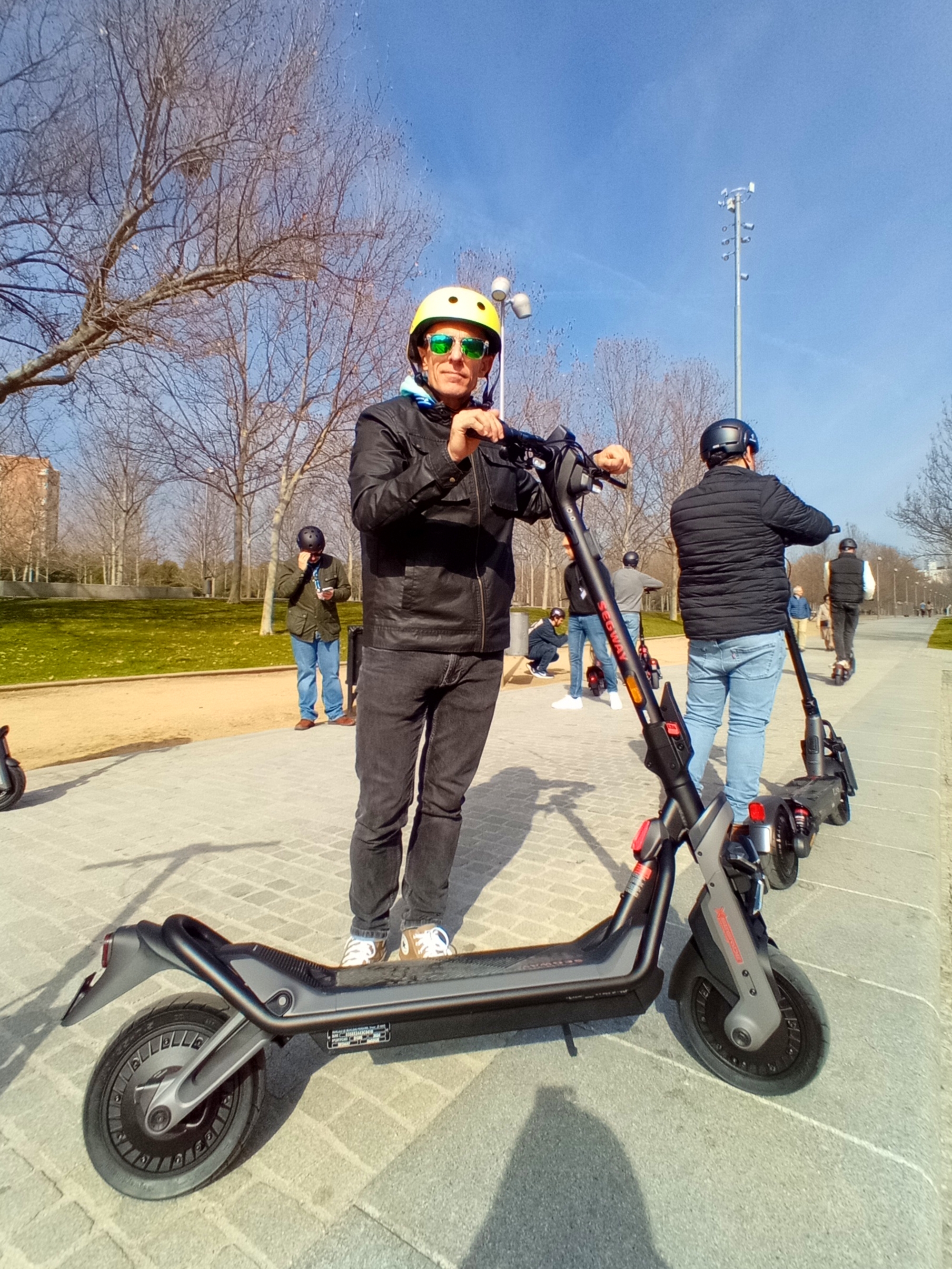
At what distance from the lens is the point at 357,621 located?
21.5m

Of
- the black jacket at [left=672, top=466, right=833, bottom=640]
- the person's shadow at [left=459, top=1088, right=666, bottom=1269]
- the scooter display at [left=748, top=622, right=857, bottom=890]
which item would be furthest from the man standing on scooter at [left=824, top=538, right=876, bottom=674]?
the person's shadow at [left=459, top=1088, right=666, bottom=1269]

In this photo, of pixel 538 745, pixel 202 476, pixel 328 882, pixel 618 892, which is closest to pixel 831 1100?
pixel 618 892

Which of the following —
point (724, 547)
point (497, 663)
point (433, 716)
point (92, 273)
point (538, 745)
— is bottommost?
point (538, 745)

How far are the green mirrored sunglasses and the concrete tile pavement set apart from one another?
219 cm

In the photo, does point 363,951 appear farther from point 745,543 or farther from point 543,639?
point 543,639

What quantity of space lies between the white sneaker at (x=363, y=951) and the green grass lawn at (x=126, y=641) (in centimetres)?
1022

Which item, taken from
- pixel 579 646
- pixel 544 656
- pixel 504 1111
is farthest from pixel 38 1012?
pixel 544 656

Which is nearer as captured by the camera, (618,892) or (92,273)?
(618,892)

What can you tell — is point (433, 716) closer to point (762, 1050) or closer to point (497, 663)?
point (497, 663)

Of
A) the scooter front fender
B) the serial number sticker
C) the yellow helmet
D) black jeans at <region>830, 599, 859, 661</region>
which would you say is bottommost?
the serial number sticker

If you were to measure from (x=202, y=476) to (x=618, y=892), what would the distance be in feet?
67.7

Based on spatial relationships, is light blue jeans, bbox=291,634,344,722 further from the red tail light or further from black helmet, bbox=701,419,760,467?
the red tail light

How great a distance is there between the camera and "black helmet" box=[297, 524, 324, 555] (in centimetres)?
759

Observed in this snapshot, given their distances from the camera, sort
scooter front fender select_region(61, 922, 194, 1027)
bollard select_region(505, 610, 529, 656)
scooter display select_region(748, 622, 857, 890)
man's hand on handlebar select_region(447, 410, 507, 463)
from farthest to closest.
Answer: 1. bollard select_region(505, 610, 529, 656)
2. scooter display select_region(748, 622, 857, 890)
3. man's hand on handlebar select_region(447, 410, 507, 463)
4. scooter front fender select_region(61, 922, 194, 1027)
